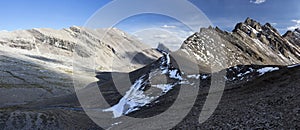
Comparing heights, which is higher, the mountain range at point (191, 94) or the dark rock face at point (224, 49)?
the dark rock face at point (224, 49)

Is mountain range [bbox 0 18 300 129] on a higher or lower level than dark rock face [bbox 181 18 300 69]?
lower

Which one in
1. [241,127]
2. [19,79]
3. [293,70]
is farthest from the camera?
[19,79]

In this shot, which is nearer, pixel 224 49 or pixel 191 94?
pixel 191 94

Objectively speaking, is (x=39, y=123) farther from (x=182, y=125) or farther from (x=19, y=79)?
(x=19, y=79)

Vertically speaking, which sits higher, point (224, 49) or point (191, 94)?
point (224, 49)

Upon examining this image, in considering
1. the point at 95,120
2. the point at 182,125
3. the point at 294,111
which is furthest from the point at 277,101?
the point at 95,120

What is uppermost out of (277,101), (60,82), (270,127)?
(60,82)

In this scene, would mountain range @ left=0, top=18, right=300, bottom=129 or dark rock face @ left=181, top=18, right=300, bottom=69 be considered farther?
dark rock face @ left=181, top=18, right=300, bottom=69

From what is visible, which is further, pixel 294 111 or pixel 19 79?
pixel 19 79

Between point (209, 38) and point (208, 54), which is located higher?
point (209, 38)

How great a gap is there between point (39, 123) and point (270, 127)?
49795 mm

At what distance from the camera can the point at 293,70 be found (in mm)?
46344

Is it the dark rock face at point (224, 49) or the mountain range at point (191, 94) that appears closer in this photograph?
the mountain range at point (191, 94)

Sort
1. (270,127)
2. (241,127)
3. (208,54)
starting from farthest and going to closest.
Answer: (208,54) < (241,127) < (270,127)
